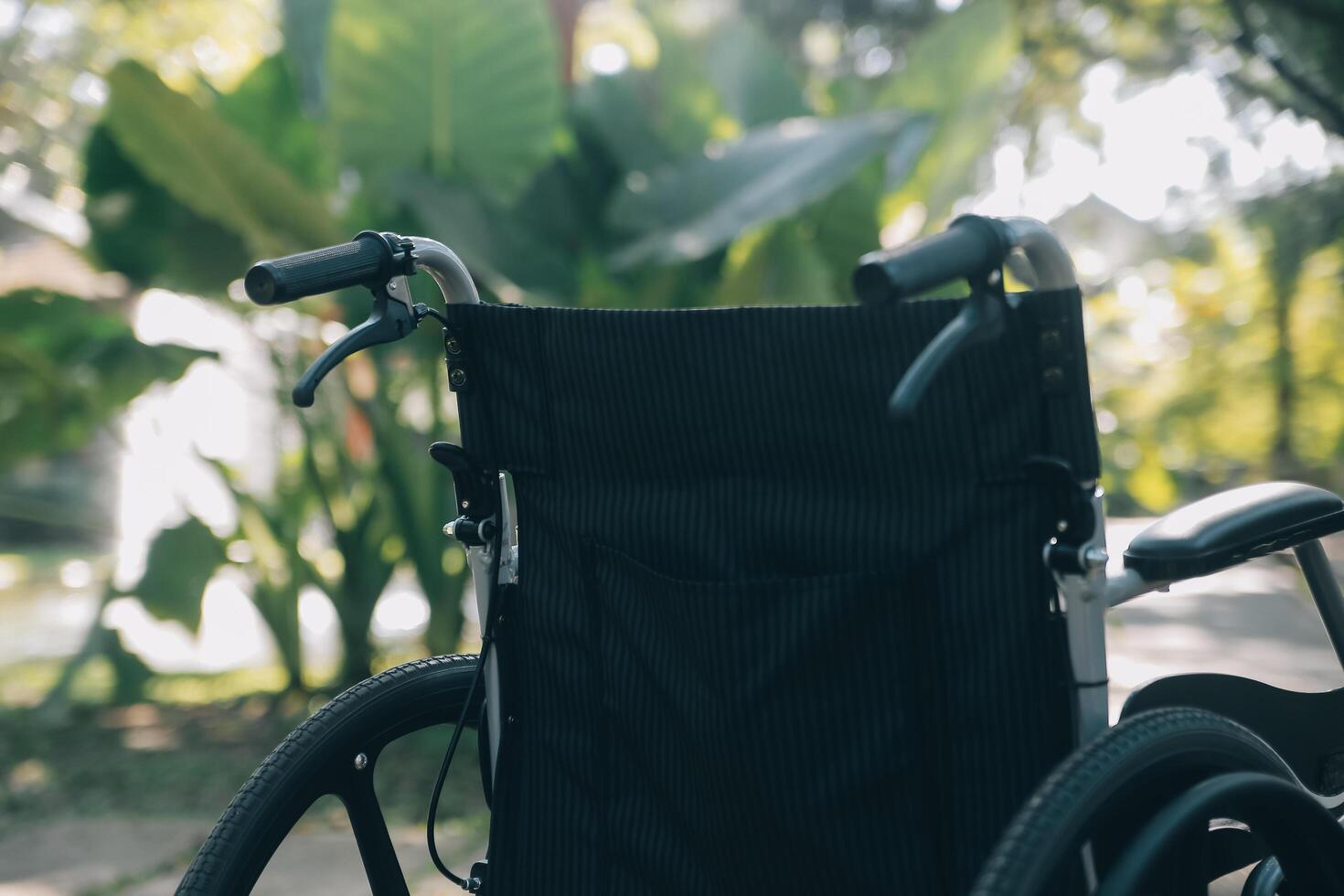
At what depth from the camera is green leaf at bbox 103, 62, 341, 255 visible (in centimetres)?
265

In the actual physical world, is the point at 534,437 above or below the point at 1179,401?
below

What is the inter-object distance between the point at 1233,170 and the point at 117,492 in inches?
347

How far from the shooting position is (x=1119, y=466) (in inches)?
176

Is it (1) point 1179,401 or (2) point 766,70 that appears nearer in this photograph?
(2) point 766,70

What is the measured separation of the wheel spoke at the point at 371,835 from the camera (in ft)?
3.59

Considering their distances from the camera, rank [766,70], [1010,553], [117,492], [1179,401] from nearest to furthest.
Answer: [1010,553], [766,70], [1179,401], [117,492]

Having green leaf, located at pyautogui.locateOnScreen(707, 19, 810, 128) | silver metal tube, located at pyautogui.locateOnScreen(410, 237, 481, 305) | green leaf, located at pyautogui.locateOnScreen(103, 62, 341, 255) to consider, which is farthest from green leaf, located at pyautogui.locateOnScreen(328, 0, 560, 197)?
silver metal tube, located at pyautogui.locateOnScreen(410, 237, 481, 305)

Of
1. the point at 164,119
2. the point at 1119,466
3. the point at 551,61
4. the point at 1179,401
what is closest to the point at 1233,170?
the point at 1179,401

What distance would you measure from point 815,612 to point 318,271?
0.48 metres

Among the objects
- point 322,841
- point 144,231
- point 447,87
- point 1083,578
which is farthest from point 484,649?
point 144,231

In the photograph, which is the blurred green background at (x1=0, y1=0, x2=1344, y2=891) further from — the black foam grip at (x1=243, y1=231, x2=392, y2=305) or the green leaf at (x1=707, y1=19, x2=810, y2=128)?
the black foam grip at (x1=243, y1=231, x2=392, y2=305)

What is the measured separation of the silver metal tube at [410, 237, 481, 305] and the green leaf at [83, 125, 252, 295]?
7.31 ft

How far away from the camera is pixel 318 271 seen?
978 mm

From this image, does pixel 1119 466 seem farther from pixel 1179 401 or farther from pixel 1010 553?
pixel 1010 553
